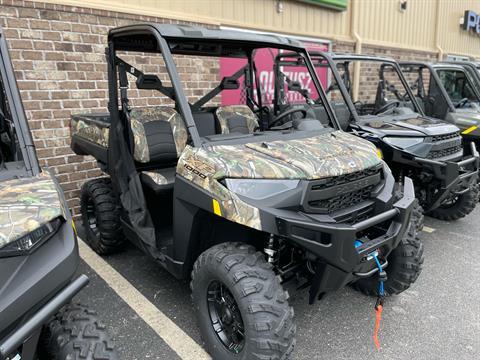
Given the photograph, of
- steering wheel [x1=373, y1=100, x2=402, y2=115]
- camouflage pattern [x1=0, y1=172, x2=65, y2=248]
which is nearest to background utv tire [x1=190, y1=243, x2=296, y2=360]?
camouflage pattern [x1=0, y1=172, x2=65, y2=248]

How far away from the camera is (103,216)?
355 cm

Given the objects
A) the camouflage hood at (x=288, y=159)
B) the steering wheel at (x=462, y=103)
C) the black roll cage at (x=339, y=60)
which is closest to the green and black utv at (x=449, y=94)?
the steering wheel at (x=462, y=103)

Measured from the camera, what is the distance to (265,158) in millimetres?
2311

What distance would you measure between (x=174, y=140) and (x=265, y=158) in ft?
4.25

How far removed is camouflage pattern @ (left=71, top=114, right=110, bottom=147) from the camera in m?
3.43

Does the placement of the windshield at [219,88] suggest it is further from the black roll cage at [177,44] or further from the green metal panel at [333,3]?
the green metal panel at [333,3]

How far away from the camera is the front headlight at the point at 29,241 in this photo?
1.41m

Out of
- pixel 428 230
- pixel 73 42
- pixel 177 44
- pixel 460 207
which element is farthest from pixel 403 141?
pixel 73 42

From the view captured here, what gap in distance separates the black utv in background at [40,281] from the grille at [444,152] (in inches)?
141

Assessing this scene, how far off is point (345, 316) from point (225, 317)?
107cm

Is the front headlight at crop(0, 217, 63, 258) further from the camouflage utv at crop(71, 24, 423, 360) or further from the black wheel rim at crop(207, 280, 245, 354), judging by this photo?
the black wheel rim at crop(207, 280, 245, 354)

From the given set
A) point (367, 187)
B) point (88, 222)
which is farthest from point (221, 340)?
point (88, 222)

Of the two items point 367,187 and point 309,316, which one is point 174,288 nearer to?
point 309,316

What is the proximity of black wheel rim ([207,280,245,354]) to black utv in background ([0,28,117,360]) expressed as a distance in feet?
2.46
